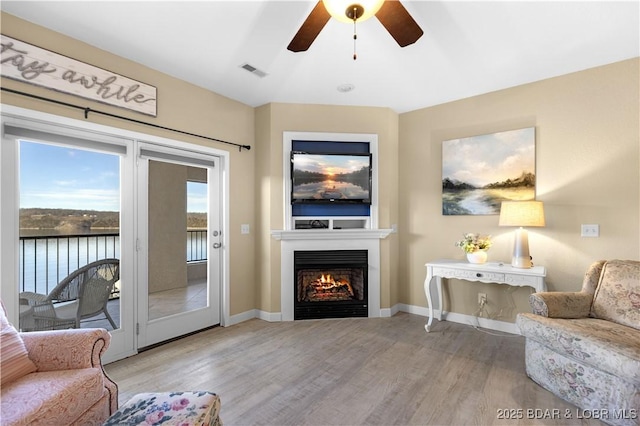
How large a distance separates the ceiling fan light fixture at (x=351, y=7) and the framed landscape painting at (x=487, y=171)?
8.14 ft

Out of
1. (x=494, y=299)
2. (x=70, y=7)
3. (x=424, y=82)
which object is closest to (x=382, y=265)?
(x=494, y=299)

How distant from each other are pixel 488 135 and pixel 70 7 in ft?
13.0

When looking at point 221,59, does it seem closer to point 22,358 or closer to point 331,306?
point 22,358

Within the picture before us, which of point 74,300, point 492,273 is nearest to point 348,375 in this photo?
point 492,273

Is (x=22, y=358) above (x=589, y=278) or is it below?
below

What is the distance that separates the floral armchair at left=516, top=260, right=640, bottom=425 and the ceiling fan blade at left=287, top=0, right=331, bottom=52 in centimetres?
256

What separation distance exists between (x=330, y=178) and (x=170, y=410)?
2912 mm

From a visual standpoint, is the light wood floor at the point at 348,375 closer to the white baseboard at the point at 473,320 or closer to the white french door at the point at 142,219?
the white baseboard at the point at 473,320

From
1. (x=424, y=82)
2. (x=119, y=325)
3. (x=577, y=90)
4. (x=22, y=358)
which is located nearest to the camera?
(x=22, y=358)

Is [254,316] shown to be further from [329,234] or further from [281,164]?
[281,164]

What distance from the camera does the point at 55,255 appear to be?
245 cm

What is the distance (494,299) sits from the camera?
3.46 metres

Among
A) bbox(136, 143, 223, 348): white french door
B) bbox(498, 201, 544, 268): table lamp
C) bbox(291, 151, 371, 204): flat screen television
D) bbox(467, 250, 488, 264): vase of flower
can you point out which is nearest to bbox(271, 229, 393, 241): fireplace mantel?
bbox(291, 151, 371, 204): flat screen television

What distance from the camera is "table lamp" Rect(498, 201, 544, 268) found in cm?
287
